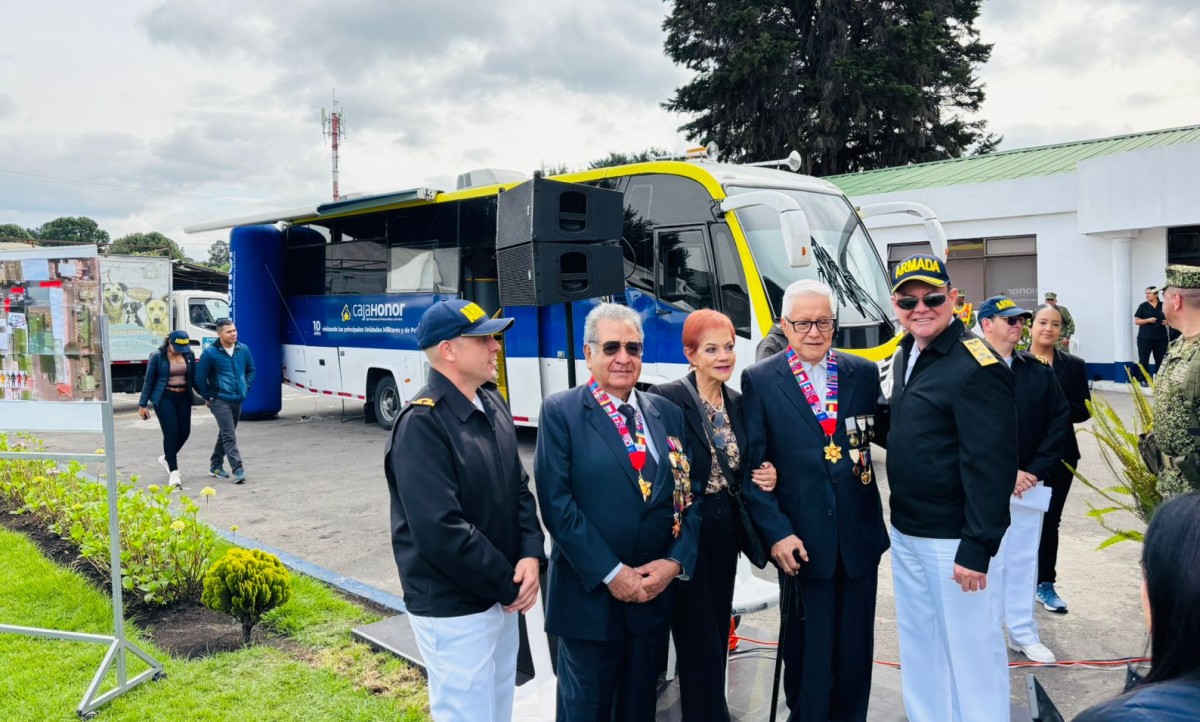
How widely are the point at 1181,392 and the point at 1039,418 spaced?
0.91 meters

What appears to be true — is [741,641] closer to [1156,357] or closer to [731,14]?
[1156,357]

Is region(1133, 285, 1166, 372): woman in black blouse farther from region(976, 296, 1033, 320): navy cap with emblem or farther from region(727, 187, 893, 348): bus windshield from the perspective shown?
region(976, 296, 1033, 320): navy cap with emblem

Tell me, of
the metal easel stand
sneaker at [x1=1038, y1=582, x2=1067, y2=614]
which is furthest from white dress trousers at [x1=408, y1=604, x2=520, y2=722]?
sneaker at [x1=1038, y1=582, x2=1067, y2=614]

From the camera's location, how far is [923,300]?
3246 millimetres

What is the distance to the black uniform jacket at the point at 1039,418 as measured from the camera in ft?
14.6

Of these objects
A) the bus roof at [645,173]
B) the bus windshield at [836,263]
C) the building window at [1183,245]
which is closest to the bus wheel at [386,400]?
the bus roof at [645,173]

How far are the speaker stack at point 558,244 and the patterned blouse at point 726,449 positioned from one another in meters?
1.42

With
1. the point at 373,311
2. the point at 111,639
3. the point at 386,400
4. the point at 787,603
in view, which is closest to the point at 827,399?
the point at 787,603

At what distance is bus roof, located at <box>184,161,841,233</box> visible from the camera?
8.84 m

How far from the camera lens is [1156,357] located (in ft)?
48.3

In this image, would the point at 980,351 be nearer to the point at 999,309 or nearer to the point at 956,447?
the point at 956,447

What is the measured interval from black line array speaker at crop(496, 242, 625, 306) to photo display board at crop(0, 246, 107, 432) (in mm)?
2208

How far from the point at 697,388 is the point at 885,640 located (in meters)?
2.32

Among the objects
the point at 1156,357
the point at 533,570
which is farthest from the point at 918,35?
the point at 533,570
